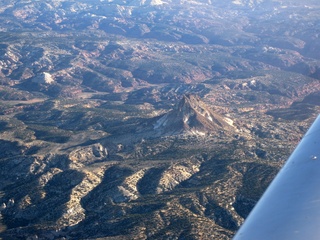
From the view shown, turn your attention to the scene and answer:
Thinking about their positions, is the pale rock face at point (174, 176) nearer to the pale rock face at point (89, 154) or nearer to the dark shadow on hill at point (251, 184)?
the dark shadow on hill at point (251, 184)

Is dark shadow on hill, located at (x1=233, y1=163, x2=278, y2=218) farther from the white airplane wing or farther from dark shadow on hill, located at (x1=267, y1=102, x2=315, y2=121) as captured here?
dark shadow on hill, located at (x1=267, y1=102, x2=315, y2=121)

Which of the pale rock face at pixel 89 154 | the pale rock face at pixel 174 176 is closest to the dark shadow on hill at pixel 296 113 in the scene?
the pale rock face at pixel 89 154

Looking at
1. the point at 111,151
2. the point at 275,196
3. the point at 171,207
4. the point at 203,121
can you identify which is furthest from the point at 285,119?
the point at 275,196

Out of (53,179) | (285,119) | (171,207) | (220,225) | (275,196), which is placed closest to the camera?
(275,196)

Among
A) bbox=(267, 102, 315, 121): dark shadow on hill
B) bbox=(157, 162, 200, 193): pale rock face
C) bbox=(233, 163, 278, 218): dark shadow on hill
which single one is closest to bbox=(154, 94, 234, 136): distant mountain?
bbox=(157, 162, 200, 193): pale rock face

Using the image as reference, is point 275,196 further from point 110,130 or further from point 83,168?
point 110,130

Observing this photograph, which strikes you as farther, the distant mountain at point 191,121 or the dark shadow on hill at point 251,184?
the distant mountain at point 191,121
